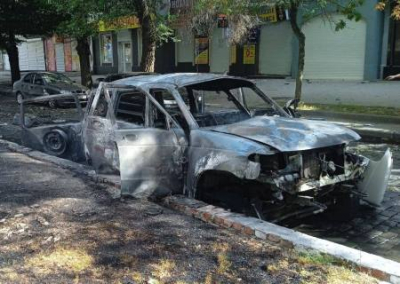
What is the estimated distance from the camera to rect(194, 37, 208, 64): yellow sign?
27.7 m

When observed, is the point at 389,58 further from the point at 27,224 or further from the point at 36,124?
the point at 27,224

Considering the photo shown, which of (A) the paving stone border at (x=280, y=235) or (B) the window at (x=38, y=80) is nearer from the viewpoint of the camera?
(A) the paving stone border at (x=280, y=235)

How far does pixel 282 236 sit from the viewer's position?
4.20 m

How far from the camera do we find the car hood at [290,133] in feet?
15.0

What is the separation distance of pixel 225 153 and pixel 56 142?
427cm

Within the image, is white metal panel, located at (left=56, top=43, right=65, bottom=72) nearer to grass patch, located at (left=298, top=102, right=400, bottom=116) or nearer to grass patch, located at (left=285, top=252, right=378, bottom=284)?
grass patch, located at (left=298, top=102, right=400, bottom=116)

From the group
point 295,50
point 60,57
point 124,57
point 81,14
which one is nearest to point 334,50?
point 295,50

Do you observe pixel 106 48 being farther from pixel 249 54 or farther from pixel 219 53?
pixel 249 54

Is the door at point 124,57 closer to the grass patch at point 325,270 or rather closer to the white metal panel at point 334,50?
the white metal panel at point 334,50

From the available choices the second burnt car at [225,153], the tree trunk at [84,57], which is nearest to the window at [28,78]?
the tree trunk at [84,57]

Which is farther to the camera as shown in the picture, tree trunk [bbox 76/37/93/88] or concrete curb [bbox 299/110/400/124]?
tree trunk [bbox 76/37/93/88]

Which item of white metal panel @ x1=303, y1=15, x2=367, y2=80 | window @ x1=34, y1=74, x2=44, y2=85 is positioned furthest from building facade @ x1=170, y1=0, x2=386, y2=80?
window @ x1=34, y1=74, x2=44, y2=85

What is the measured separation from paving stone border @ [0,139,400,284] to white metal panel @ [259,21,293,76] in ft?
62.1

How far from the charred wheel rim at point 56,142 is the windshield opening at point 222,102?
277cm
